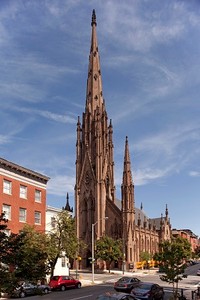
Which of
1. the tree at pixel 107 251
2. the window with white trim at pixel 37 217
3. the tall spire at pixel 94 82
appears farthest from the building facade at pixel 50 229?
the tall spire at pixel 94 82

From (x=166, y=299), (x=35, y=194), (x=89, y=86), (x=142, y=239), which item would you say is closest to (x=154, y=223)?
(x=142, y=239)

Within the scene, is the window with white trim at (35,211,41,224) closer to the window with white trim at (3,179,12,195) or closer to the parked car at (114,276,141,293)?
the window with white trim at (3,179,12,195)

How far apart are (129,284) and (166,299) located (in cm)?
551

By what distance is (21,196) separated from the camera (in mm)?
47562

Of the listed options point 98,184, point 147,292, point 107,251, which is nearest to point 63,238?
point 147,292

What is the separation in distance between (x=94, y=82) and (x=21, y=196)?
6937 cm

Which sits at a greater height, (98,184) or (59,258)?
(98,184)

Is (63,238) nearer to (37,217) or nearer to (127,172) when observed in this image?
(37,217)

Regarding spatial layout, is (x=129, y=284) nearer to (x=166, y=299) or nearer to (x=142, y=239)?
(x=166, y=299)

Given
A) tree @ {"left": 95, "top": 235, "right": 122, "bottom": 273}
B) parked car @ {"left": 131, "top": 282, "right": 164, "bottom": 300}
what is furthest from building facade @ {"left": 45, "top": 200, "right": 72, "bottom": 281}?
parked car @ {"left": 131, "top": 282, "right": 164, "bottom": 300}

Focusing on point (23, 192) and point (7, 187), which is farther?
point (23, 192)

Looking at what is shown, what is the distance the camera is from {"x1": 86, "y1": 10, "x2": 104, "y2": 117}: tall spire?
111m

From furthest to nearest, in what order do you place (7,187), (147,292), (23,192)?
(23,192) < (7,187) < (147,292)

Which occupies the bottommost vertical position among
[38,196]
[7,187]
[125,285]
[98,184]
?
[125,285]
